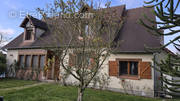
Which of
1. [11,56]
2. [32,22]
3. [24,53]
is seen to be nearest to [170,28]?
[32,22]

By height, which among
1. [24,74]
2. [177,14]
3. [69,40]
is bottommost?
[24,74]

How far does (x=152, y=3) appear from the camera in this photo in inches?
161

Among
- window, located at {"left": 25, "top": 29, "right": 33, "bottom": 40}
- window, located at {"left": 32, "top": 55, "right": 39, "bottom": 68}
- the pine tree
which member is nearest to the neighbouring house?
window, located at {"left": 32, "top": 55, "right": 39, "bottom": 68}

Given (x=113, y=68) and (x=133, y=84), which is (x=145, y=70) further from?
(x=113, y=68)

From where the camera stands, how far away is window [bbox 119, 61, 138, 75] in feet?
28.6

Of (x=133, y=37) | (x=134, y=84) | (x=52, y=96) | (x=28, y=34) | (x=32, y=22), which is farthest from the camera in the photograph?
(x=28, y=34)

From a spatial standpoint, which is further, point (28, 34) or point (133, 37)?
point (28, 34)

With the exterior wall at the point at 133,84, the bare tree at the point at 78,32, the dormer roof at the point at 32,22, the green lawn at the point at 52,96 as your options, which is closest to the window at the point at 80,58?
the bare tree at the point at 78,32

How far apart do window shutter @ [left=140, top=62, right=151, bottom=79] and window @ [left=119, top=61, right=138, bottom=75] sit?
0.57 m

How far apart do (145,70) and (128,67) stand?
1.22 m

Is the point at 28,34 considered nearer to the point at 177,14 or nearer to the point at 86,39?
the point at 86,39

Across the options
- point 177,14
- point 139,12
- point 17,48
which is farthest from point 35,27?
point 177,14

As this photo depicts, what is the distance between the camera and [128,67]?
28.8 ft

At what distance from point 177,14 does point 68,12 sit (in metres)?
3.59
